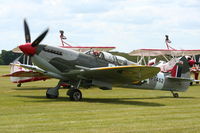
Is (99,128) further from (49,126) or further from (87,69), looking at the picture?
(87,69)

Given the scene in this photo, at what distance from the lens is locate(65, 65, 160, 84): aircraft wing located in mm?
12852

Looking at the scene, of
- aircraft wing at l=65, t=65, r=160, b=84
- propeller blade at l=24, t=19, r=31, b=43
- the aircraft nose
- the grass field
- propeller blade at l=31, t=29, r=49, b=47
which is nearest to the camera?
the grass field

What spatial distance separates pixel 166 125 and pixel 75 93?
20.1 ft

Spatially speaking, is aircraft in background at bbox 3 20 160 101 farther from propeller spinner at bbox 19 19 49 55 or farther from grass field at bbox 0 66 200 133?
grass field at bbox 0 66 200 133

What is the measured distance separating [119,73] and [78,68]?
5.03 ft

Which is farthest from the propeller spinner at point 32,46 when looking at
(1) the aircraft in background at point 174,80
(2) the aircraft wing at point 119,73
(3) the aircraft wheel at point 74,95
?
(1) the aircraft in background at point 174,80

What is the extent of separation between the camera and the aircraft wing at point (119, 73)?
42.2ft

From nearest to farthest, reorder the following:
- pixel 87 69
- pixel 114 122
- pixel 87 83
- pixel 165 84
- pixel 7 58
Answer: pixel 114 122 < pixel 87 69 < pixel 87 83 < pixel 165 84 < pixel 7 58

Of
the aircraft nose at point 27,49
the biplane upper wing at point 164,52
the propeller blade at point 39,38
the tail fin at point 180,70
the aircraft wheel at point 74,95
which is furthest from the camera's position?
the biplane upper wing at point 164,52

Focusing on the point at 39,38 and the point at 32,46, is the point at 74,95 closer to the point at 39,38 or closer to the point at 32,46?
the point at 32,46

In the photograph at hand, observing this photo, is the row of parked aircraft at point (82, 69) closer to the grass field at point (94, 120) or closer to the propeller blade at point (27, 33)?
the propeller blade at point (27, 33)

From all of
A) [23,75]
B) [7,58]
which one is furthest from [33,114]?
[7,58]

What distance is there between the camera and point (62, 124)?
26.4 feet

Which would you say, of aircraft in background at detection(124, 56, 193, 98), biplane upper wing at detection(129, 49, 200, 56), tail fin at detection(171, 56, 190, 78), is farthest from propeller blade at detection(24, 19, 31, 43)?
biplane upper wing at detection(129, 49, 200, 56)
